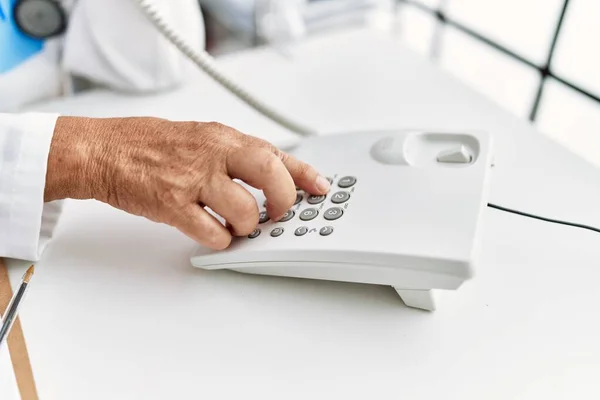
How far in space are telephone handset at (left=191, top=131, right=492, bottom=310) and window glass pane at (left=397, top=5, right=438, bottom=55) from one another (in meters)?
0.81

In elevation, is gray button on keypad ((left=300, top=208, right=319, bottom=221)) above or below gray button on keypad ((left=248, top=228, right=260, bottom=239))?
above

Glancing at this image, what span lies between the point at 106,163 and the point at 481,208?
13.5 inches

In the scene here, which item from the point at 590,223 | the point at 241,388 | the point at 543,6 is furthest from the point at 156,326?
the point at 543,6

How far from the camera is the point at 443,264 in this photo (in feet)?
1.34

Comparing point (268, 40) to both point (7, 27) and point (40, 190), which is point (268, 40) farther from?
point (40, 190)

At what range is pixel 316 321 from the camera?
0.47m

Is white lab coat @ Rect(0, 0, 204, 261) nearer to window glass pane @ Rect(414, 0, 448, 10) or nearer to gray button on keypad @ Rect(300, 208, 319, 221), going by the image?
gray button on keypad @ Rect(300, 208, 319, 221)

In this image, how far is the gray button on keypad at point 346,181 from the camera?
520 mm

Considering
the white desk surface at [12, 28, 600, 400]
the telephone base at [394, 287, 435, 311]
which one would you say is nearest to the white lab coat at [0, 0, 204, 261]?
the white desk surface at [12, 28, 600, 400]

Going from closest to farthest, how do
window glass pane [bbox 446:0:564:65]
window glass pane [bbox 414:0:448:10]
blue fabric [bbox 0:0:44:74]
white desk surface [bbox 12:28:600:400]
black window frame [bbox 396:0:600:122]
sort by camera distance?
white desk surface [bbox 12:28:600:400] → blue fabric [bbox 0:0:44:74] → black window frame [bbox 396:0:600:122] → window glass pane [bbox 446:0:564:65] → window glass pane [bbox 414:0:448:10]

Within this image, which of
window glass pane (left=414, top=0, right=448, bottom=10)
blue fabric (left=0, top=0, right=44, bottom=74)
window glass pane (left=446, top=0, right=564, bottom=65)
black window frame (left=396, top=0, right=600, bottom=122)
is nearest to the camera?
blue fabric (left=0, top=0, right=44, bottom=74)

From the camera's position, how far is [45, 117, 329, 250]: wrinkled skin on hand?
1.59ft

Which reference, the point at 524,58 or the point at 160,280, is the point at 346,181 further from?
the point at 524,58

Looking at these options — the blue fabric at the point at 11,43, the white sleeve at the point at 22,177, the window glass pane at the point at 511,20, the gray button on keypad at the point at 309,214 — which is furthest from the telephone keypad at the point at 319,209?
the window glass pane at the point at 511,20
